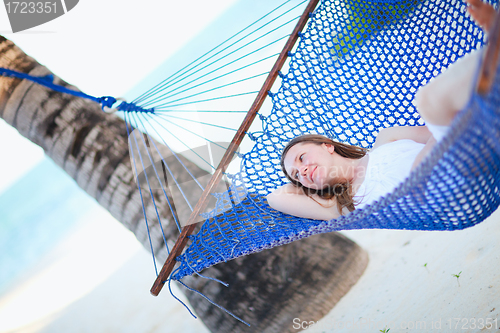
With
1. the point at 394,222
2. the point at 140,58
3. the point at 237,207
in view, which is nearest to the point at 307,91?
the point at 237,207

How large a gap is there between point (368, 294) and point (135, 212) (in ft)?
3.46

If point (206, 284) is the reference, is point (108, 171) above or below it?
above

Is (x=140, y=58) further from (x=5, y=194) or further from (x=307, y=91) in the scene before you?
(x=307, y=91)

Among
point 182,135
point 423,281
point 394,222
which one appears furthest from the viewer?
point 182,135

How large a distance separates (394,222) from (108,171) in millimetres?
1167

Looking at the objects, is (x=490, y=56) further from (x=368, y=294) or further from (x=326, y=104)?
(x=368, y=294)

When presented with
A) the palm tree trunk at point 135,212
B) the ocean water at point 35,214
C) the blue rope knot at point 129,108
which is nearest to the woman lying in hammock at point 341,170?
the palm tree trunk at point 135,212

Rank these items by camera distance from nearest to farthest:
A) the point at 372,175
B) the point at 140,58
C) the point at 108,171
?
the point at 372,175 → the point at 108,171 → the point at 140,58

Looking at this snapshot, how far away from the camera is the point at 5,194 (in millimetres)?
4727

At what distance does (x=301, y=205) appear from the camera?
1.29 m

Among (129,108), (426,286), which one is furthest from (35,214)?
(426,286)

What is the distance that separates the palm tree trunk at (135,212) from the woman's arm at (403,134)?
616mm

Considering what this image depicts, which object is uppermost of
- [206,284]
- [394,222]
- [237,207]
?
[237,207]

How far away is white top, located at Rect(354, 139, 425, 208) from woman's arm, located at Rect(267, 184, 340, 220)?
0.35 feet
